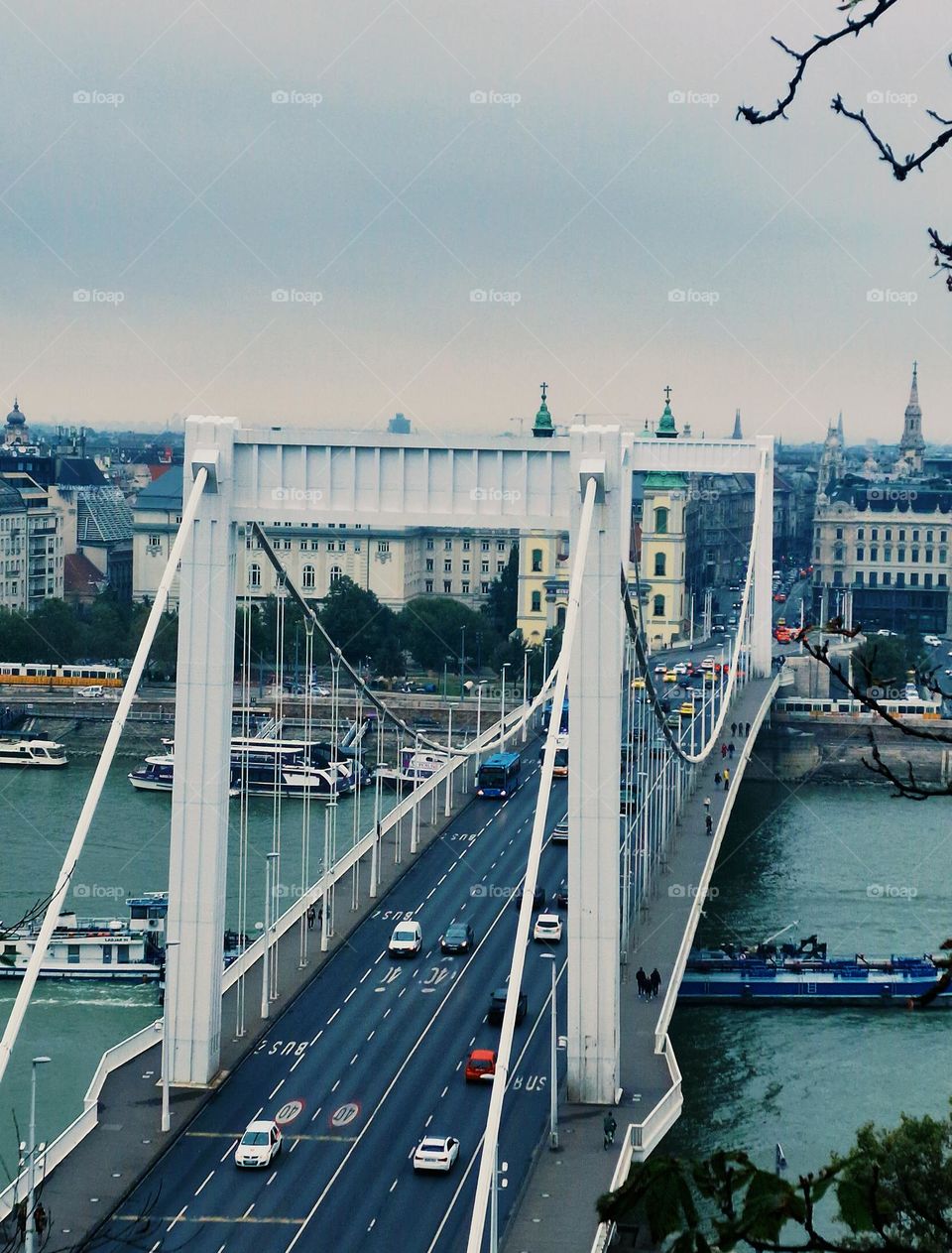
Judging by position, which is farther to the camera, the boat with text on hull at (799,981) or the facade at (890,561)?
the facade at (890,561)

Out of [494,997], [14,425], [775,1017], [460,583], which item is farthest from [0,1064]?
[14,425]

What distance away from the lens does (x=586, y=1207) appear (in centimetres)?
1023

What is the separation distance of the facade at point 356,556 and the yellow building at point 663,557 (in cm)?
354

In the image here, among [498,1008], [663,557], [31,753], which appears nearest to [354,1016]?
[498,1008]

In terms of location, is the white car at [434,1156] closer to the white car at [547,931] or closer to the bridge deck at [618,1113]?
the bridge deck at [618,1113]

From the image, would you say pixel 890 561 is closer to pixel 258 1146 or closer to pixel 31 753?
pixel 31 753

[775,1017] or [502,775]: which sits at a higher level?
[502,775]

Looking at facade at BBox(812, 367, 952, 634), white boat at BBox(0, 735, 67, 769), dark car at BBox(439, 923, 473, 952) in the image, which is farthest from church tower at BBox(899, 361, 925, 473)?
dark car at BBox(439, 923, 473, 952)

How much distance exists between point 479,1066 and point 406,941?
3.12 m

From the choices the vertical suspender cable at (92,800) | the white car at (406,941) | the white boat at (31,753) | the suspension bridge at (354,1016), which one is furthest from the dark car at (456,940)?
the white boat at (31,753)

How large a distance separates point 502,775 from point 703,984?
5306 mm

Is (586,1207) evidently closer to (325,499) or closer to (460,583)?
(325,499)

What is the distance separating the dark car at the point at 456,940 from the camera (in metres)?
15.6

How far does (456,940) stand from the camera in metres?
15.7
